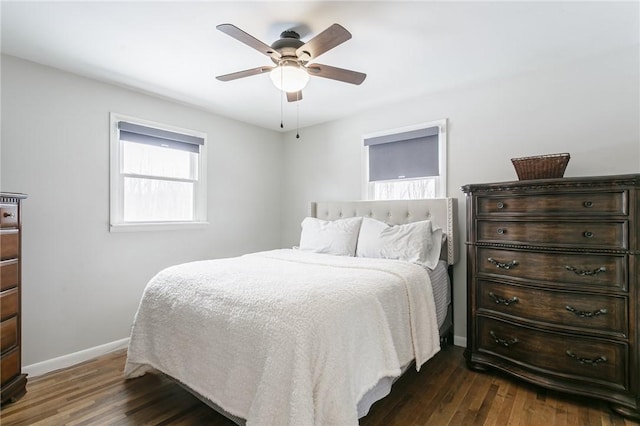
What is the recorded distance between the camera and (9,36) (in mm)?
2092

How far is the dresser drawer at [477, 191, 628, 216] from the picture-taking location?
1.90 m

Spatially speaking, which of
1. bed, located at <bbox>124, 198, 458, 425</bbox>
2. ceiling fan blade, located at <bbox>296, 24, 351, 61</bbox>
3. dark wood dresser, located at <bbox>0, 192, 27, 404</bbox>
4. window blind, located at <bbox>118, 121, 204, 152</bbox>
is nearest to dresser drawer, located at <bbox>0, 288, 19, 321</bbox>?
dark wood dresser, located at <bbox>0, 192, 27, 404</bbox>

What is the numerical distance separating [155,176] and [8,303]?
5.15ft

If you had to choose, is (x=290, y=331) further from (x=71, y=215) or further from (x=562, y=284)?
(x=71, y=215)

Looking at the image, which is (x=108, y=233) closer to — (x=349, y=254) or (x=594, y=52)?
(x=349, y=254)

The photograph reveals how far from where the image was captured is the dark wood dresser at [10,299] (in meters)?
1.97

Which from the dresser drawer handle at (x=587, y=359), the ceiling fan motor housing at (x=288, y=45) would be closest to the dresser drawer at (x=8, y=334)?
the ceiling fan motor housing at (x=288, y=45)

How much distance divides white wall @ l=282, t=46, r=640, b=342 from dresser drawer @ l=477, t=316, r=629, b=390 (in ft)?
2.24

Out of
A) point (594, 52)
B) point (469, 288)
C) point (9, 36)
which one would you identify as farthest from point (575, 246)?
point (9, 36)

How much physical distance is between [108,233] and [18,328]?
95cm

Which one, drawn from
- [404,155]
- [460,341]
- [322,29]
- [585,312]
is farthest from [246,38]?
[460,341]

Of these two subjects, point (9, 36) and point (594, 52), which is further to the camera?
point (594, 52)

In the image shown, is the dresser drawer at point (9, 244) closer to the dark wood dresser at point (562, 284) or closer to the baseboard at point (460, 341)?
the dark wood dresser at point (562, 284)

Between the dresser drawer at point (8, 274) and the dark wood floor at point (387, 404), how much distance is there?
0.77 metres
